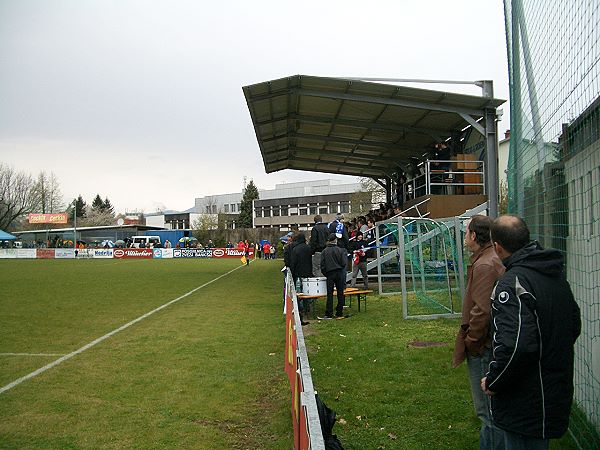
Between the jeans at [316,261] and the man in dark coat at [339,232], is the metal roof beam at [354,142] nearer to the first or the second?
the jeans at [316,261]

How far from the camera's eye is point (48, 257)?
55875mm

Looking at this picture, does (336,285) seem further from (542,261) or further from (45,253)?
(45,253)

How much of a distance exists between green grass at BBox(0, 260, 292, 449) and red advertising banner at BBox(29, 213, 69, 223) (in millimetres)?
77794

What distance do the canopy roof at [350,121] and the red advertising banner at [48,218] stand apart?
65502 millimetres

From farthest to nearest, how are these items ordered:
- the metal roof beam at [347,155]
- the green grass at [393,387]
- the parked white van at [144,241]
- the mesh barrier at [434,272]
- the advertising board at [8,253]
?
1. the parked white van at [144,241]
2. the advertising board at [8,253]
3. the metal roof beam at [347,155]
4. the mesh barrier at [434,272]
5. the green grass at [393,387]

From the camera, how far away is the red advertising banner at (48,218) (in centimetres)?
8631

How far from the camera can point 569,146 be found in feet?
15.5

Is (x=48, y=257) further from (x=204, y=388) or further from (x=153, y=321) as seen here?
(x=204, y=388)

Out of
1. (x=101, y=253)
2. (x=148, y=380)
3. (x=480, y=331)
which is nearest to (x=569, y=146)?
(x=480, y=331)

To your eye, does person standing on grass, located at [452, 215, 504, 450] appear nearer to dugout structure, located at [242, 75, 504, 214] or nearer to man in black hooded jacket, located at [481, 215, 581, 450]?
man in black hooded jacket, located at [481, 215, 581, 450]

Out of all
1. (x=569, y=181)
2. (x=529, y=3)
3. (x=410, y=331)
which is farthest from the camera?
(x=410, y=331)

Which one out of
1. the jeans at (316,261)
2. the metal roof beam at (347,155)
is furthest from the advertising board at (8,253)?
the jeans at (316,261)

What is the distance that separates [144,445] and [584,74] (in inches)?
172

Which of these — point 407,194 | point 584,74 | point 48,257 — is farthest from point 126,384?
point 48,257
